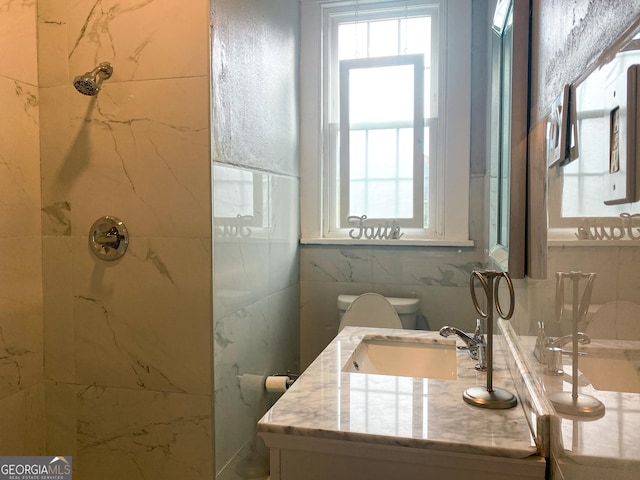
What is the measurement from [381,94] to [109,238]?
Answer: 4.96ft

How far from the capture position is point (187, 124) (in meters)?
1.55

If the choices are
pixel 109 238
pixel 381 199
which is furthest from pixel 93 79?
pixel 381 199

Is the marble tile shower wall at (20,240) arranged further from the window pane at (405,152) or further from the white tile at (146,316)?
the window pane at (405,152)

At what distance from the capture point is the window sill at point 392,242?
2.29m

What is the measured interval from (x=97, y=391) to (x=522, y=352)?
1377 millimetres

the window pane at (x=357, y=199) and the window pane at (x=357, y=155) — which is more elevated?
the window pane at (x=357, y=155)

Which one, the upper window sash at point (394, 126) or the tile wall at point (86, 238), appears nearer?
the tile wall at point (86, 238)

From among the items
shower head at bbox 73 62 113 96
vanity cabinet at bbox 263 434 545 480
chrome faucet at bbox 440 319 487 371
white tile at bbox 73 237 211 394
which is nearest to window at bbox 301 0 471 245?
chrome faucet at bbox 440 319 487 371

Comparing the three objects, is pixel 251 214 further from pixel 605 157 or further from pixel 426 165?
pixel 605 157

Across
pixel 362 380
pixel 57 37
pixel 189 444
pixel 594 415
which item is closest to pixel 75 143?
pixel 57 37

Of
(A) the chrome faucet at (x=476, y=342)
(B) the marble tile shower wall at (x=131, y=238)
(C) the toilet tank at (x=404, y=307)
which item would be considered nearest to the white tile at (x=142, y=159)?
(B) the marble tile shower wall at (x=131, y=238)

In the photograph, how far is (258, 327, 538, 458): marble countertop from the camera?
3.21ft

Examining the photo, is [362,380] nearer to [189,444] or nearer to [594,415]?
[189,444]

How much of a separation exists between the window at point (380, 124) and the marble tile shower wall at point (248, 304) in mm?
286
